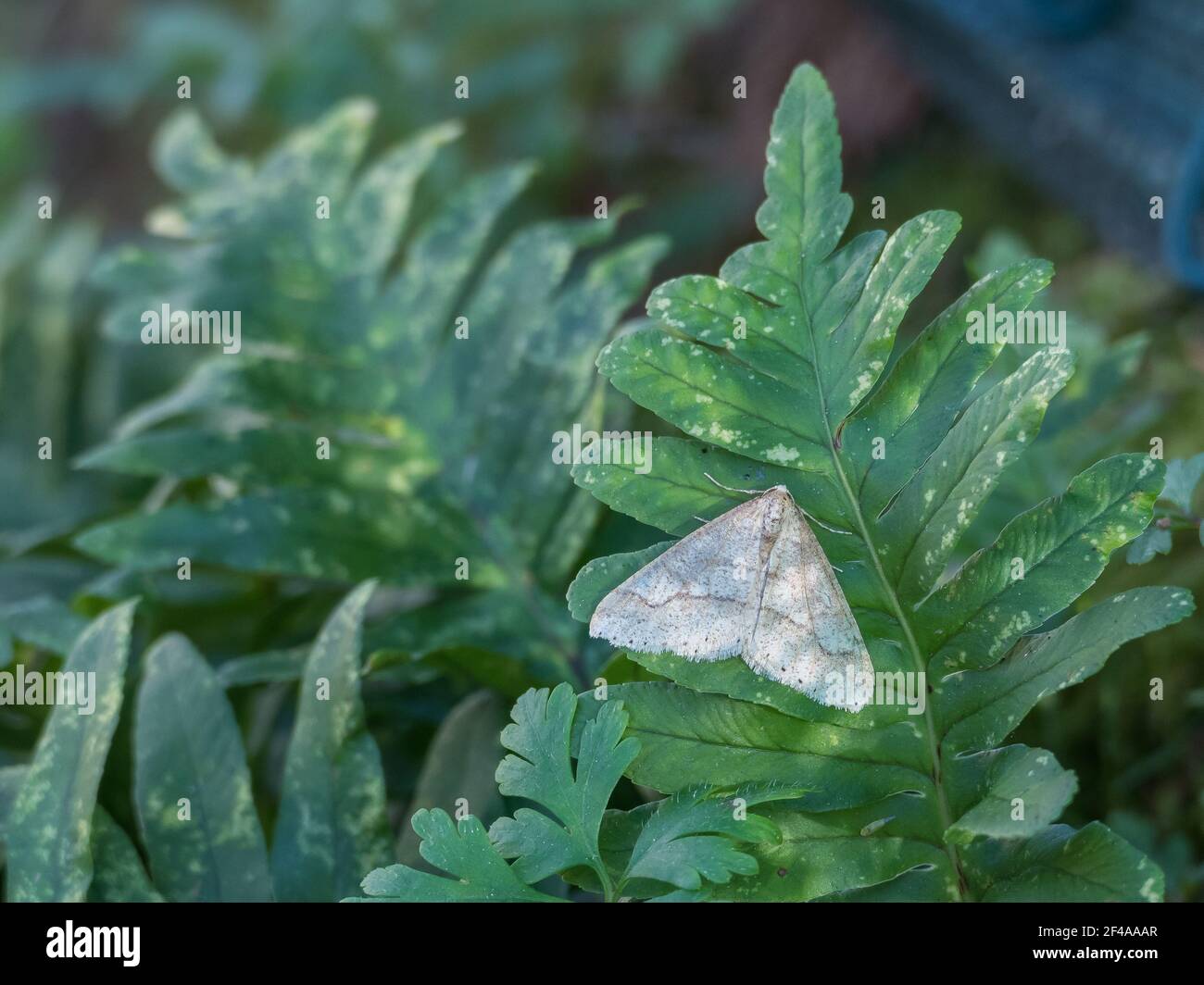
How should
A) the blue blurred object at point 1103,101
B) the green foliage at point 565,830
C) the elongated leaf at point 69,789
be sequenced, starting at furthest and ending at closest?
1. the blue blurred object at point 1103,101
2. the elongated leaf at point 69,789
3. the green foliage at point 565,830

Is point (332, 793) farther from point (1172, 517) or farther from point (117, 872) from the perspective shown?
point (1172, 517)

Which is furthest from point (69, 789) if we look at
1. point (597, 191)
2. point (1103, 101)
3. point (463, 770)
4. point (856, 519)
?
point (597, 191)

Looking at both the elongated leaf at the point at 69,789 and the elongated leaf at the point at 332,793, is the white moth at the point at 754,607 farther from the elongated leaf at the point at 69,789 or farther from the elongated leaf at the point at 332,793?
the elongated leaf at the point at 69,789

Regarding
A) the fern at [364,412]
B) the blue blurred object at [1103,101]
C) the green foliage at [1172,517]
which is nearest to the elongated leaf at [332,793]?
the fern at [364,412]

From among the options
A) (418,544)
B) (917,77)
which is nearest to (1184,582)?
(418,544)

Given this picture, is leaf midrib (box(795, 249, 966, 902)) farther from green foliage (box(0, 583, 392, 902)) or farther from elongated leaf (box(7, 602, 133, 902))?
elongated leaf (box(7, 602, 133, 902))

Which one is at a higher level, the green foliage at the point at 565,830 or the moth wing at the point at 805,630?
the moth wing at the point at 805,630

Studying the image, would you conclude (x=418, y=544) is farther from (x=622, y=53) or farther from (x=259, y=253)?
(x=622, y=53)
